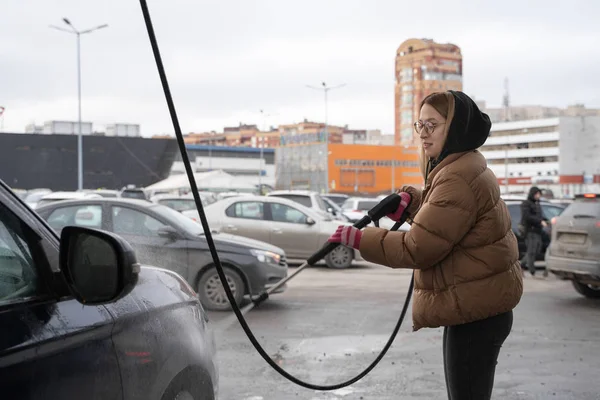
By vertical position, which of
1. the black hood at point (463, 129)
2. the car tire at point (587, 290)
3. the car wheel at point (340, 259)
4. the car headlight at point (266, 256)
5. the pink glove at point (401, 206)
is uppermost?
the black hood at point (463, 129)

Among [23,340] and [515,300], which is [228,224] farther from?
[23,340]

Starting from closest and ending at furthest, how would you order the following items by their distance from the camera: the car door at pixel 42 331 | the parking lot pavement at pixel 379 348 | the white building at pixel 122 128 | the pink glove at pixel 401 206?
the car door at pixel 42 331
the pink glove at pixel 401 206
the white building at pixel 122 128
the parking lot pavement at pixel 379 348

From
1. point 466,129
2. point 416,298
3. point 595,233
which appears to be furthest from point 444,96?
point 595,233

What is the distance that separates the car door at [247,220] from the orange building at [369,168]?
80.2 metres

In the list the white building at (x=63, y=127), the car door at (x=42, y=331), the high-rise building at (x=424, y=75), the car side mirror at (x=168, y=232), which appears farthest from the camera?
the high-rise building at (x=424, y=75)

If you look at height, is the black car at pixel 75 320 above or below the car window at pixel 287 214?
above

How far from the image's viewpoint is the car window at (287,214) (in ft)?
56.9

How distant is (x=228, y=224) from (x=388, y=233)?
540 inches

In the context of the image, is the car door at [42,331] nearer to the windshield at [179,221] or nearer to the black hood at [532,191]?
the windshield at [179,221]

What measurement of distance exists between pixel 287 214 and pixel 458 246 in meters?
14.3

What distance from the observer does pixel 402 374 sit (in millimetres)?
6910

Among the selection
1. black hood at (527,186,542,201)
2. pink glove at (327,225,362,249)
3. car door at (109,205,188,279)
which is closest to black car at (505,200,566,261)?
black hood at (527,186,542,201)

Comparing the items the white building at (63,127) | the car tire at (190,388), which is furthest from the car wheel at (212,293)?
the car tire at (190,388)

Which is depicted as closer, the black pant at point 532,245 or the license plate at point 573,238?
the license plate at point 573,238
